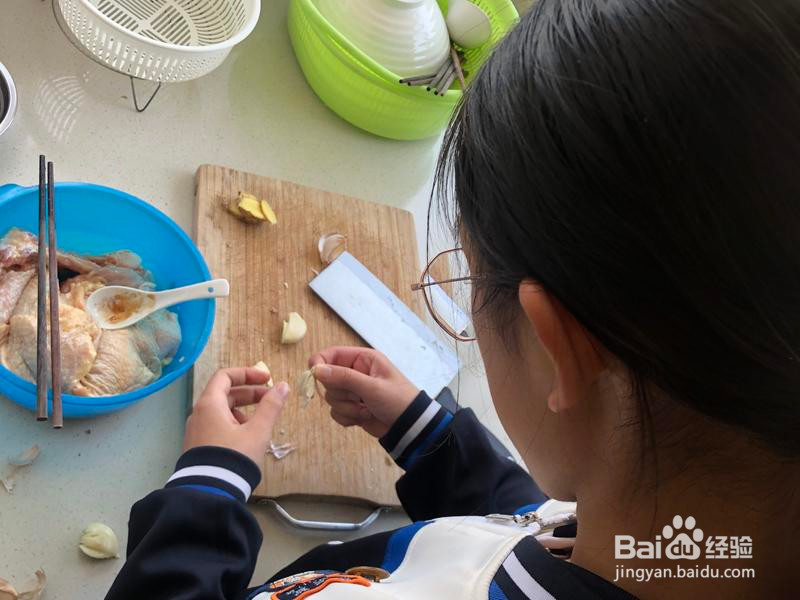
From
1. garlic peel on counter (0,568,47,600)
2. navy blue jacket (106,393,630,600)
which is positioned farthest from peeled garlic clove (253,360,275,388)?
garlic peel on counter (0,568,47,600)

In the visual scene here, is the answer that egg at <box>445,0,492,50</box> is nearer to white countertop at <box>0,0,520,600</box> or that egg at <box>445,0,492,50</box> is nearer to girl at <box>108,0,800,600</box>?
white countertop at <box>0,0,520,600</box>

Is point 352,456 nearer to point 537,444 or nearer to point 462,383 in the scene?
point 462,383

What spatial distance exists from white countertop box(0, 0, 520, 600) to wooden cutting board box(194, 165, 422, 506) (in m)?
0.03

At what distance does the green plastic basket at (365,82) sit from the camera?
0.89 meters

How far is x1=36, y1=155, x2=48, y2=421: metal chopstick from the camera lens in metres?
0.54

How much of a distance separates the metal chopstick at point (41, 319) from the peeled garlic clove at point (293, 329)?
26 cm

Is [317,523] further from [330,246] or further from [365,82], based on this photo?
[365,82]

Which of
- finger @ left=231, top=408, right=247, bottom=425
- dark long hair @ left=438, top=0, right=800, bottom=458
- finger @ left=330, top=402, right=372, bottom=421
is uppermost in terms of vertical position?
dark long hair @ left=438, top=0, right=800, bottom=458

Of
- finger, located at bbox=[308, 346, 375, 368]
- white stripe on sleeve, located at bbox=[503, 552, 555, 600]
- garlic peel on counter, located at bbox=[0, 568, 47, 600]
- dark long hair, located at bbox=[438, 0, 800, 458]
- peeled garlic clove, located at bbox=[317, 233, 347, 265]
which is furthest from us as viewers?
peeled garlic clove, located at bbox=[317, 233, 347, 265]

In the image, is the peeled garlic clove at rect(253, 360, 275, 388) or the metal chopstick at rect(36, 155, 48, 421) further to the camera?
the peeled garlic clove at rect(253, 360, 275, 388)

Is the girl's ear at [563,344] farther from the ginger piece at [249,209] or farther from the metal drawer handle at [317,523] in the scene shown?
the ginger piece at [249,209]

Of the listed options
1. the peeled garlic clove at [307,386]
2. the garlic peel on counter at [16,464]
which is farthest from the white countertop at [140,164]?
the peeled garlic clove at [307,386]

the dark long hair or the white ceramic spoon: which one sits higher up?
the dark long hair

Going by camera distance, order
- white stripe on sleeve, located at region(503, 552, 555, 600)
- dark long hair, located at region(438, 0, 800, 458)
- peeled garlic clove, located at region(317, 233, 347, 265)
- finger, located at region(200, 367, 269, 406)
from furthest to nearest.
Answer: peeled garlic clove, located at region(317, 233, 347, 265) → finger, located at region(200, 367, 269, 406) → white stripe on sleeve, located at region(503, 552, 555, 600) → dark long hair, located at region(438, 0, 800, 458)
